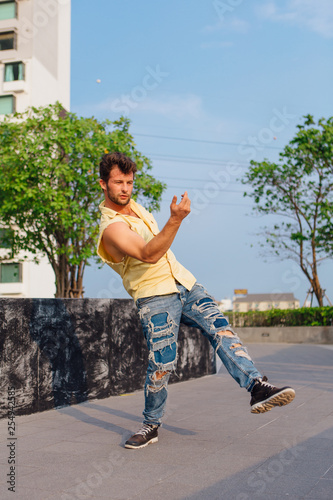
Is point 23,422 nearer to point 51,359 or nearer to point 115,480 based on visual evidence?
point 51,359

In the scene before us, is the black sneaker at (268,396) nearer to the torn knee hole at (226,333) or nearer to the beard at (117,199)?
the torn knee hole at (226,333)

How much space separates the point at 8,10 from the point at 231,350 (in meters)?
38.6

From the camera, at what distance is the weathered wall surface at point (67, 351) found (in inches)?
198

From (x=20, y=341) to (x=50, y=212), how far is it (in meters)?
16.3

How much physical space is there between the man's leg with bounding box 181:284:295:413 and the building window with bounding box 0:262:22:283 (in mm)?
33402

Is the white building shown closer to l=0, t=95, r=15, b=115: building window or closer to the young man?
l=0, t=95, r=15, b=115: building window

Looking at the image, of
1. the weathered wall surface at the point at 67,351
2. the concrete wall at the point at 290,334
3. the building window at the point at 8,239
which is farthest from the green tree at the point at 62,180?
the weathered wall surface at the point at 67,351

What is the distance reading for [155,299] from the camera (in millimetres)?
3740

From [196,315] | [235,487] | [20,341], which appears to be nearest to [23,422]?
[20,341]

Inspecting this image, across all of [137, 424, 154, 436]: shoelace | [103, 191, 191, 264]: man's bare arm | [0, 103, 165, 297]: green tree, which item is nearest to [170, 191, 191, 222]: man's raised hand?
[103, 191, 191, 264]: man's bare arm

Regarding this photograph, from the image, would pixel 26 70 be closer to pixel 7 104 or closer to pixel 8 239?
pixel 7 104

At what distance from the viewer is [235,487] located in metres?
2.79

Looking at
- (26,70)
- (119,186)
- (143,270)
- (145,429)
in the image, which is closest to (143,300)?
(143,270)

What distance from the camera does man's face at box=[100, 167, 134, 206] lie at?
3.76m
